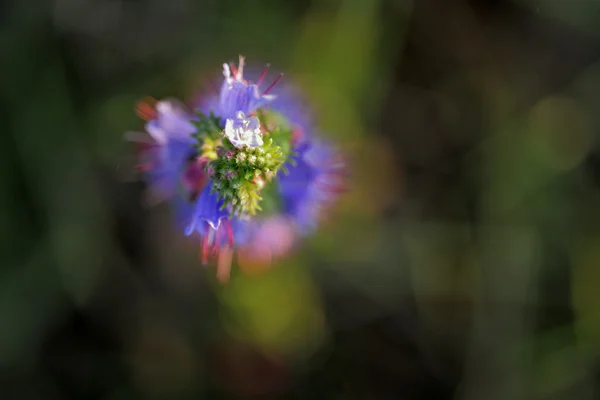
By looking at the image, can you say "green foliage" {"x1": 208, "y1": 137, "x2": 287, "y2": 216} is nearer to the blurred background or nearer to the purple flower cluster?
the purple flower cluster

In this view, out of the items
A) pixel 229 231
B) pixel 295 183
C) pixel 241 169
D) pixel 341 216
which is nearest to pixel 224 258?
pixel 229 231

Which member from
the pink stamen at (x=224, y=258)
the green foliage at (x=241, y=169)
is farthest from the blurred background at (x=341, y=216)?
the green foliage at (x=241, y=169)

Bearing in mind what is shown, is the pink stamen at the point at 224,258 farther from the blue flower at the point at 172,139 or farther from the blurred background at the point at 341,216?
the blurred background at the point at 341,216

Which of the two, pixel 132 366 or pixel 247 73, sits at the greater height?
pixel 247 73

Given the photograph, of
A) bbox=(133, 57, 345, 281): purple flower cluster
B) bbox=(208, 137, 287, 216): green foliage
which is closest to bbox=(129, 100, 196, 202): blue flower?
bbox=(133, 57, 345, 281): purple flower cluster

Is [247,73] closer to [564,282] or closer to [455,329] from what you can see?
[455,329]

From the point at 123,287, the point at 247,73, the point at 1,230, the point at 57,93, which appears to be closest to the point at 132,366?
the point at 123,287

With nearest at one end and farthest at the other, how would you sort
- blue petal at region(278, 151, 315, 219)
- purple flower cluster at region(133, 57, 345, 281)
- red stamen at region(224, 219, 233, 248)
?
purple flower cluster at region(133, 57, 345, 281), red stamen at region(224, 219, 233, 248), blue petal at region(278, 151, 315, 219)
